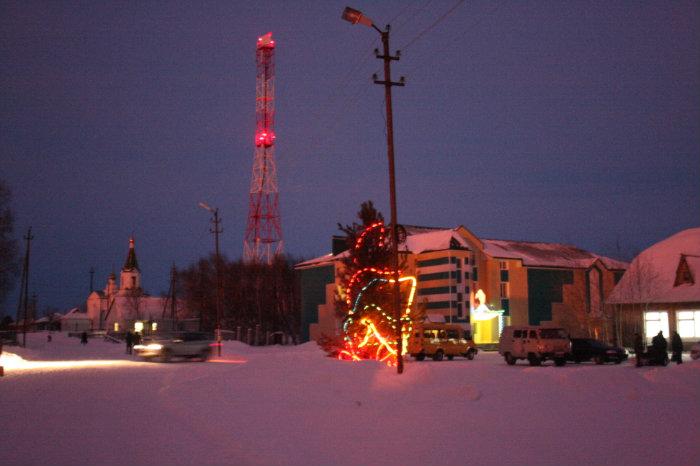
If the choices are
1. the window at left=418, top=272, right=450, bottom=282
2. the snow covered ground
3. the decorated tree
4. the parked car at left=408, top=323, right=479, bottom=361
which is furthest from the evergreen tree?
the window at left=418, top=272, right=450, bottom=282

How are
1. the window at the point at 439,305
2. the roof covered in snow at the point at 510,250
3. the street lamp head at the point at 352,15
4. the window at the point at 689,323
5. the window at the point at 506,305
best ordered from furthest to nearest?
1. the window at the point at 506,305
2. the roof covered in snow at the point at 510,250
3. the window at the point at 439,305
4. the window at the point at 689,323
5. the street lamp head at the point at 352,15

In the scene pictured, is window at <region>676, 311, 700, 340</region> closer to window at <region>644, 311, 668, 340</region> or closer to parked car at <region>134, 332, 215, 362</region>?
window at <region>644, 311, 668, 340</region>

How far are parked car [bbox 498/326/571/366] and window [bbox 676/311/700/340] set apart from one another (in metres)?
13.1

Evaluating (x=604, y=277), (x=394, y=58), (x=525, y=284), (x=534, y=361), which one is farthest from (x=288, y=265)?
(x=394, y=58)

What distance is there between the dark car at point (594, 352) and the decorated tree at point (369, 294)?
992cm

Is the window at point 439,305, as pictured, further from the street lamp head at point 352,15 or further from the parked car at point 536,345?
the street lamp head at point 352,15

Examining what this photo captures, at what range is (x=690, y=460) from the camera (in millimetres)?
10547

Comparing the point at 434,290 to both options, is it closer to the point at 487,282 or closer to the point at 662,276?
the point at 487,282

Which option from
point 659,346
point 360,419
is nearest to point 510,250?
point 659,346

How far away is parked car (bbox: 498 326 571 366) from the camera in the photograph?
1352 inches

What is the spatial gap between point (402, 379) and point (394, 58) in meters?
10.8

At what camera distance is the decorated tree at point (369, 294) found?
31359mm

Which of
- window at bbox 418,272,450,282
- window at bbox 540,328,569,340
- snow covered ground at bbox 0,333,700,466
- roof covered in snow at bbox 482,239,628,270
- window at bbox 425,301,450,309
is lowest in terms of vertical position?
snow covered ground at bbox 0,333,700,466

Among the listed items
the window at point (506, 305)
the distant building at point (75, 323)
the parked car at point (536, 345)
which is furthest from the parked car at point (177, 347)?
the distant building at point (75, 323)
